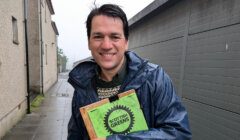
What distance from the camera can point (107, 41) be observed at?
1.69 metres

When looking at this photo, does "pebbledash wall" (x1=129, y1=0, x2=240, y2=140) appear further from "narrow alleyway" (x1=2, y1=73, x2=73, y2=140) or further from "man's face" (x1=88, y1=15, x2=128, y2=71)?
"narrow alleyway" (x1=2, y1=73, x2=73, y2=140)

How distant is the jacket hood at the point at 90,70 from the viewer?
1.69m

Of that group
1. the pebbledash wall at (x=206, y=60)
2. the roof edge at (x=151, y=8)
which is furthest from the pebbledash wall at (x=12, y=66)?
the pebbledash wall at (x=206, y=60)

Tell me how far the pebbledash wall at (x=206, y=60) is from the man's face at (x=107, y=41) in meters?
2.43

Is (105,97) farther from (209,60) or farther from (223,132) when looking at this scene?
(209,60)

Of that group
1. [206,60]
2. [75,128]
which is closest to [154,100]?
[75,128]

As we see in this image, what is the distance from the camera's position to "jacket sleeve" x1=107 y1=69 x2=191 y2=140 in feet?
5.05

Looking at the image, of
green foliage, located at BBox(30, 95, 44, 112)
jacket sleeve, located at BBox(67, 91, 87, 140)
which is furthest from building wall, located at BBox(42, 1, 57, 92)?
jacket sleeve, located at BBox(67, 91, 87, 140)

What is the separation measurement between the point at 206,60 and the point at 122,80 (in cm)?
309

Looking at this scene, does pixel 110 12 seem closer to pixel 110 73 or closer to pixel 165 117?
pixel 110 73

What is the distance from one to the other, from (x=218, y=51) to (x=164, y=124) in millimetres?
2930

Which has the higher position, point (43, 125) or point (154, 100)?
point (154, 100)

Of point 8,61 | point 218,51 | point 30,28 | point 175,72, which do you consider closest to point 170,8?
point 175,72

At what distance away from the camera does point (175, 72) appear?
19.3 ft
